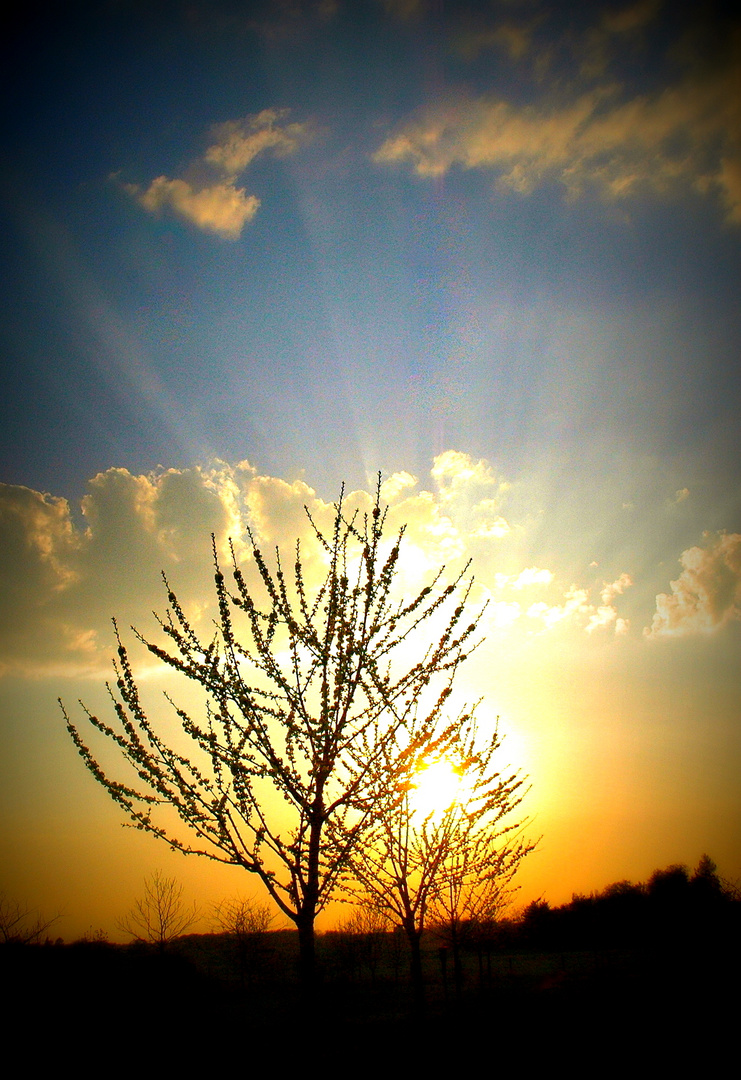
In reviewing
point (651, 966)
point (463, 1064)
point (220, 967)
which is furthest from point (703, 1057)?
point (220, 967)

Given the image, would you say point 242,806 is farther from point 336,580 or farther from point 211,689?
point 336,580

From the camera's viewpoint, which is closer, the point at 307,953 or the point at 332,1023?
the point at 307,953

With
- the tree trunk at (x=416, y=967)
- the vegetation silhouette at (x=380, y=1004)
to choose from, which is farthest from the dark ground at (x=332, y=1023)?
the tree trunk at (x=416, y=967)

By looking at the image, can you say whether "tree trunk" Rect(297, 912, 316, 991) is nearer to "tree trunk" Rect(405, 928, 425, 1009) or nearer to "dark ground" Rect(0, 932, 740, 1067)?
"dark ground" Rect(0, 932, 740, 1067)

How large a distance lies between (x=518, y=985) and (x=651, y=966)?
33.3 ft

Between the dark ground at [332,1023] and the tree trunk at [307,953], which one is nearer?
the tree trunk at [307,953]

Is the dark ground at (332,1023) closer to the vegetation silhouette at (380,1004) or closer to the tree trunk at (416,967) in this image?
the vegetation silhouette at (380,1004)

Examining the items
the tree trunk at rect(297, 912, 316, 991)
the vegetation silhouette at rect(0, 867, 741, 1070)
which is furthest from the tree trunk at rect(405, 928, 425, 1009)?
the tree trunk at rect(297, 912, 316, 991)

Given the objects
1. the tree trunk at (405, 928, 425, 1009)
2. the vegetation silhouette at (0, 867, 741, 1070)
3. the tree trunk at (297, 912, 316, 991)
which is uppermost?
the tree trunk at (297, 912, 316, 991)

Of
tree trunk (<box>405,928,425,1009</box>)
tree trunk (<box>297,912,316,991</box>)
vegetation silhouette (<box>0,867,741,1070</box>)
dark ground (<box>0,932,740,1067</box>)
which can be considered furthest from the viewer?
tree trunk (<box>405,928,425,1009</box>)

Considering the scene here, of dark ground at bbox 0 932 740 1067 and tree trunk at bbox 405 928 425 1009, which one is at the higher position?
tree trunk at bbox 405 928 425 1009

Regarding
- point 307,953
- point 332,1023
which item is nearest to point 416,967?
point 307,953

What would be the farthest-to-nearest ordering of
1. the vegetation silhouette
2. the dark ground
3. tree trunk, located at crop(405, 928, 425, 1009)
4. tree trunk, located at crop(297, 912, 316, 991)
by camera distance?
tree trunk, located at crop(405, 928, 425, 1009) < the vegetation silhouette < the dark ground < tree trunk, located at crop(297, 912, 316, 991)

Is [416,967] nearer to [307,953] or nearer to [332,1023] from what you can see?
[307,953]
